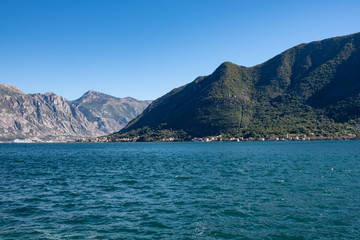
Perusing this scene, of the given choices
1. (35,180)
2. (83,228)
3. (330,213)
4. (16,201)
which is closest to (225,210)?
(330,213)

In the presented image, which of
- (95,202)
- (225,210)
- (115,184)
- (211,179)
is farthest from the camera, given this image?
(211,179)

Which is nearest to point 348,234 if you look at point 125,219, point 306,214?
point 306,214

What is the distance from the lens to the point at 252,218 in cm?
2483

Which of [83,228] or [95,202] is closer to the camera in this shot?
[83,228]

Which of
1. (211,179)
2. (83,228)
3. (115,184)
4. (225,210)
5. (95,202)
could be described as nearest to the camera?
(83,228)

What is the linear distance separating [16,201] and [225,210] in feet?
83.4

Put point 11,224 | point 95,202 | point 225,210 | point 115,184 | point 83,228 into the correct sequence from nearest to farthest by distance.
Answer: point 83,228 < point 11,224 < point 225,210 < point 95,202 < point 115,184

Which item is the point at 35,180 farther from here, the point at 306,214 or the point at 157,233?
the point at 306,214

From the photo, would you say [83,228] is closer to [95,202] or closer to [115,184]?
[95,202]

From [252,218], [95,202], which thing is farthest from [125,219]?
[252,218]

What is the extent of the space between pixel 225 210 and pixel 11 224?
20201mm

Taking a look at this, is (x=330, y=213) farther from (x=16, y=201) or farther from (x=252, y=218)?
(x=16, y=201)

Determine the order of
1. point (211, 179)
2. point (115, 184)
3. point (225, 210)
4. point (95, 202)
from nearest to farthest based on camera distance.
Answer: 1. point (225, 210)
2. point (95, 202)
3. point (115, 184)
4. point (211, 179)

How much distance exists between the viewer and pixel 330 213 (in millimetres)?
25641
